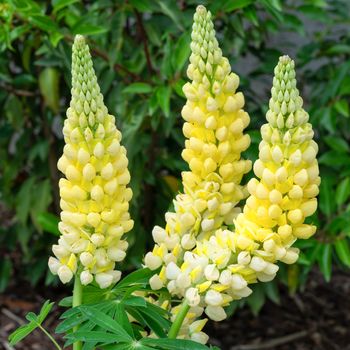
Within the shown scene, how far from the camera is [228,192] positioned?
126 centimetres

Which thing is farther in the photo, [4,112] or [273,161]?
[4,112]

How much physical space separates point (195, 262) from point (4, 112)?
7.32 feet

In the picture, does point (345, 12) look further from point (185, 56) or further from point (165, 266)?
point (165, 266)

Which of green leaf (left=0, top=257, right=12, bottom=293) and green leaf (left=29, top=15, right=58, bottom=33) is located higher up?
green leaf (left=29, top=15, right=58, bottom=33)

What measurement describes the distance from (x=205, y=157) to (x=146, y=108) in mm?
1407

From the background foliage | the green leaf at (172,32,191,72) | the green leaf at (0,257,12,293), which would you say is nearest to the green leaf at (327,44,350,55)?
the background foliage

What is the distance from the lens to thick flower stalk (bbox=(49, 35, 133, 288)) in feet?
3.84

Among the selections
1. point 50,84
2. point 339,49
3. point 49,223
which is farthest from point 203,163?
point 339,49

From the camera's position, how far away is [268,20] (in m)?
2.99

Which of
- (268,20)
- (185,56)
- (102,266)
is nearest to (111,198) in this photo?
(102,266)

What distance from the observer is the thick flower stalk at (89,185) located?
1.17 meters

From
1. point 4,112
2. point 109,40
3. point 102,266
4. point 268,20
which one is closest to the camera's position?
point 102,266

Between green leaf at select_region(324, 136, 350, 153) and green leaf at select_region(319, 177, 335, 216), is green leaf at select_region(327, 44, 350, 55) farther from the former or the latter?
green leaf at select_region(319, 177, 335, 216)

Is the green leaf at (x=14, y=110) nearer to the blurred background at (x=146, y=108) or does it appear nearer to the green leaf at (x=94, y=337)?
the blurred background at (x=146, y=108)
